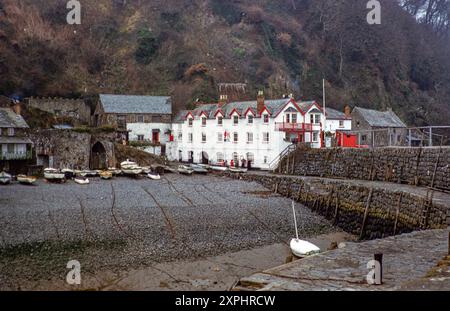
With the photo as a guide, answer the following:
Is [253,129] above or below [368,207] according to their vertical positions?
above

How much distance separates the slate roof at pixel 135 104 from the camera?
180 ft

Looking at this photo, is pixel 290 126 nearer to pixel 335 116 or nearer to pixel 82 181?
pixel 335 116

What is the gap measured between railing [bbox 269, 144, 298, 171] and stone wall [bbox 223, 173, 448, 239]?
26.1ft

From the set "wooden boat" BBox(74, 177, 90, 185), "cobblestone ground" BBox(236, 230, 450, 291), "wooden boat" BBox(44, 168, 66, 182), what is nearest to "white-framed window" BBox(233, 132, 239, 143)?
"wooden boat" BBox(74, 177, 90, 185)

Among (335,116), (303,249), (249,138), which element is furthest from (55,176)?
(335,116)

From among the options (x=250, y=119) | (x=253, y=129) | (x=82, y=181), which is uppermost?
(x=250, y=119)

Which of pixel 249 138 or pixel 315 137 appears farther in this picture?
pixel 315 137

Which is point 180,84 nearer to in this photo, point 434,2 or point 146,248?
point 146,248

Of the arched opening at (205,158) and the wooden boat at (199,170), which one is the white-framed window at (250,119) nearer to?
the wooden boat at (199,170)

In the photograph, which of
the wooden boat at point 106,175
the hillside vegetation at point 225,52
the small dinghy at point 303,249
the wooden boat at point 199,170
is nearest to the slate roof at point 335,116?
the wooden boat at point 199,170

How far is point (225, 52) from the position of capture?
7456 centimetres

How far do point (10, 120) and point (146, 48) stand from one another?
121 feet

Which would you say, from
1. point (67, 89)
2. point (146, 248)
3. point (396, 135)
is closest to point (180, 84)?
point (67, 89)

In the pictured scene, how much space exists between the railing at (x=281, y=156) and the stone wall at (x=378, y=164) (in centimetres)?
78
